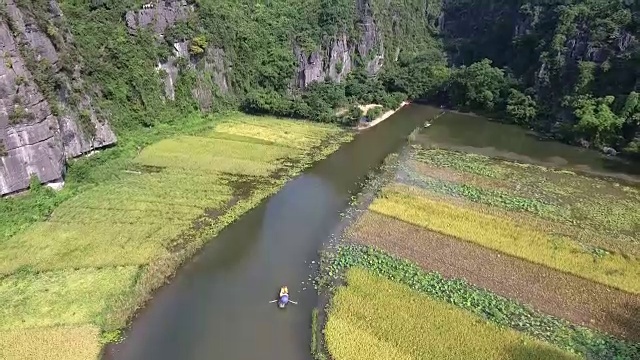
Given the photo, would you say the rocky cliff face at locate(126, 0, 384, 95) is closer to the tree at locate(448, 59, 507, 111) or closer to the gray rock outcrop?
the gray rock outcrop

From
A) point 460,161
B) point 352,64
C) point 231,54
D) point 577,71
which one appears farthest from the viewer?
point 352,64

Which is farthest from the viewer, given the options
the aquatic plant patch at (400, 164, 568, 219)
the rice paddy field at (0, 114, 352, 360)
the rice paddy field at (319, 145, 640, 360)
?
the aquatic plant patch at (400, 164, 568, 219)

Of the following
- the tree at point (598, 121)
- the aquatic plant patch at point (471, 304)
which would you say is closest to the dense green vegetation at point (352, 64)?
the tree at point (598, 121)

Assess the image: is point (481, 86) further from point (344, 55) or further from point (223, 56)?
point (223, 56)

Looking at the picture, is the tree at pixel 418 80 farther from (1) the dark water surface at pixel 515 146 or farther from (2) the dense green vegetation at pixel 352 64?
(1) the dark water surface at pixel 515 146

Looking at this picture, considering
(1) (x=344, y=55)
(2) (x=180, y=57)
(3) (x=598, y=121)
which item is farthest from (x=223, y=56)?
(3) (x=598, y=121)

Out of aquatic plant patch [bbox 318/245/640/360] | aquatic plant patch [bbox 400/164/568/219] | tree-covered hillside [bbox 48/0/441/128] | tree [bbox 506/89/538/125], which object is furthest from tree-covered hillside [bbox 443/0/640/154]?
aquatic plant patch [bbox 318/245/640/360]

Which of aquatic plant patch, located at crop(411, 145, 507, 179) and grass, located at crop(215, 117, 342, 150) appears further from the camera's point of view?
grass, located at crop(215, 117, 342, 150)
